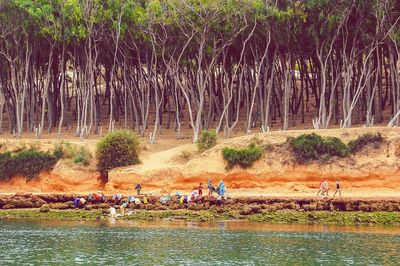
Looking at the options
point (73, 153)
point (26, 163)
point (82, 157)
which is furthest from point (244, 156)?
point (26, 163)

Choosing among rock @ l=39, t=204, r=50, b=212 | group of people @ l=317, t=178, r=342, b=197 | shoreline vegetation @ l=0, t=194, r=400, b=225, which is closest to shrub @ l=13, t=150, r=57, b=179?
shoreline vegetation @ l=0, t=194, r=400, b=225

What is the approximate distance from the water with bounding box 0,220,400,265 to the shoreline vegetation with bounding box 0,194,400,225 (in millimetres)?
1849

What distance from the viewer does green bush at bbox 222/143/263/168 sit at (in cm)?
5850

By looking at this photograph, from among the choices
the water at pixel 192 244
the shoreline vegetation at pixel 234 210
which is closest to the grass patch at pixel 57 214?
the shoreline vegetation at pixel 234 210

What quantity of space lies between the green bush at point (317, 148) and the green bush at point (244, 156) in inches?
91.2

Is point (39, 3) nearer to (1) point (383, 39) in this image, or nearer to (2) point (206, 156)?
(2) point (206, 156)

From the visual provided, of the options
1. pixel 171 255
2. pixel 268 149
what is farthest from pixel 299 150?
pixel 171 255

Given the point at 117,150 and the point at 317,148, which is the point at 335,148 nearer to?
the point at 317,148

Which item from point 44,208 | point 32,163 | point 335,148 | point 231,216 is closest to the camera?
point 231,216

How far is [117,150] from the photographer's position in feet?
201

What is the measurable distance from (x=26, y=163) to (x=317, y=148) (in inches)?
790

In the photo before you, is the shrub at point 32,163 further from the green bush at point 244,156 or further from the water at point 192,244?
the water at point 192,244

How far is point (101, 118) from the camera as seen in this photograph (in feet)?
274

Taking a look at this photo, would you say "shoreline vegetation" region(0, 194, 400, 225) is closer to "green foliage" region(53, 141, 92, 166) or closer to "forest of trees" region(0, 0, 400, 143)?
"green foliage" region(53, 141, 92, 166)
